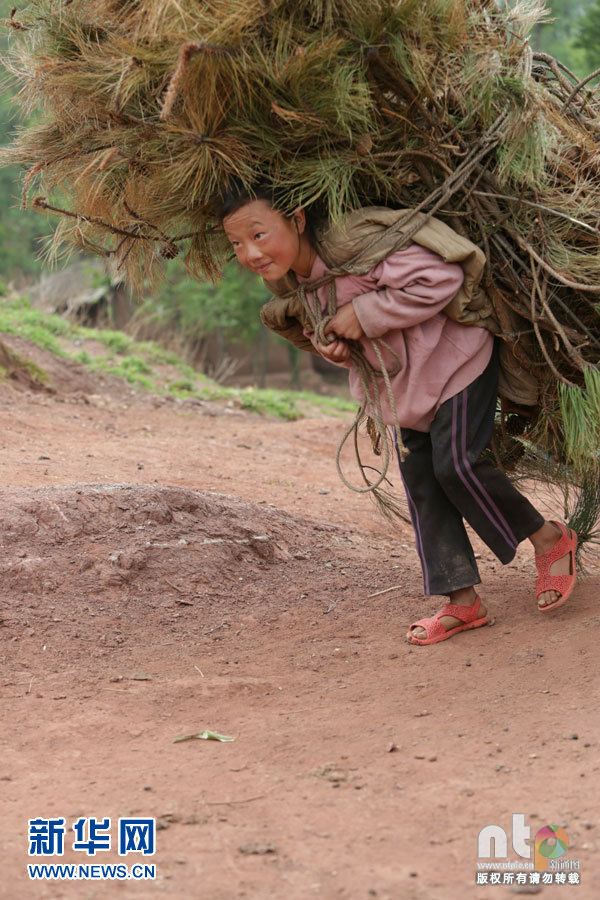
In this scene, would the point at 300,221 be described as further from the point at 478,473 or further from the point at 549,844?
the point at 549,844

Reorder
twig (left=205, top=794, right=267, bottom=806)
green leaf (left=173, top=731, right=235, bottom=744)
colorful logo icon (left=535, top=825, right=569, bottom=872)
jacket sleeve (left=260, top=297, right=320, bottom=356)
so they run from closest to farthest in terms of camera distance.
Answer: colorful logo icon (left=535, top=825, right=569, bottom=872)
twig (left=205, top=794, right=267, bottom=806)
green leaf (left=173, top=731, right=235, bottom=744)
jacket sleeve (left=260, top=297, right=320, bottom=356)

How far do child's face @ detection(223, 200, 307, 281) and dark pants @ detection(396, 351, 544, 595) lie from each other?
64 centimetres

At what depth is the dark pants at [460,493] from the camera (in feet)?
8.87

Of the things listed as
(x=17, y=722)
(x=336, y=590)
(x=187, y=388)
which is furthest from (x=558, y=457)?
(x=187, y=388)

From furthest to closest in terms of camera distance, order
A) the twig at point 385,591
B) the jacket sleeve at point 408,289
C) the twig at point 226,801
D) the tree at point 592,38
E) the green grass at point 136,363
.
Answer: the tree at point 592,38 → the green grass at point 136,363 → the twig at point 385,591 → the jacket sleeve at point 408,289 → the twig at point 226,801

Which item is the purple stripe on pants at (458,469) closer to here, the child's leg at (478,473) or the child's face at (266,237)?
the child's leg at (478,473)

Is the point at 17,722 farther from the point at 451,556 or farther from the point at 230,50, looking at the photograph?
the point at 230,50

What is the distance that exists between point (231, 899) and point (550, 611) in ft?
5.63

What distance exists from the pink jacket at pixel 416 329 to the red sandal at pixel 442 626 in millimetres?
612

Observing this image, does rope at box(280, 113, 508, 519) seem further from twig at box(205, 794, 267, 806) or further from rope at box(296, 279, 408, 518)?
twig at box(205, 794, 267, 806)

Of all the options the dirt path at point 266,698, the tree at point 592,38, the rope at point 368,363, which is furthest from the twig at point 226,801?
the tree at point 592,38

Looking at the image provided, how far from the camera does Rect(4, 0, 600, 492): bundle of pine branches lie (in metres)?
2.33

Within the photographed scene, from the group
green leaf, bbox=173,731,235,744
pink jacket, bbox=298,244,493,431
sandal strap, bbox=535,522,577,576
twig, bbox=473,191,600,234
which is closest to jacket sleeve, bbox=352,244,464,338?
pink jacket, bbox=298,244,493,431

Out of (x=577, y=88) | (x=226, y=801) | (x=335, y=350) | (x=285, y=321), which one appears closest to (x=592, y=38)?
(x=577, y=88)
